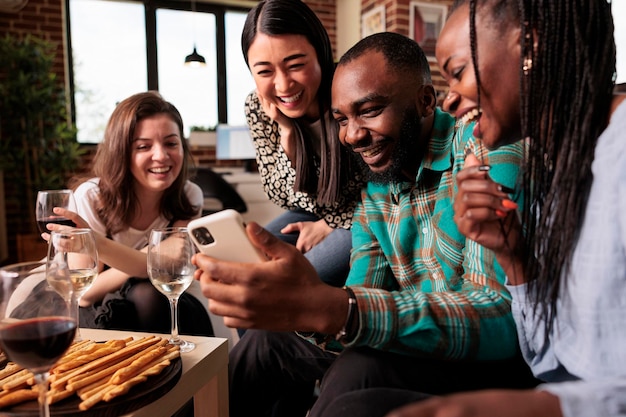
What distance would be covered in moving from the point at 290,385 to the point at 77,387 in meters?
0.73

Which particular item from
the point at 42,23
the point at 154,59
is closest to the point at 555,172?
the point at 42,23

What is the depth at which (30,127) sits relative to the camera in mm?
4137

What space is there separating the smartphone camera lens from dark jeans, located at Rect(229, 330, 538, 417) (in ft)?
1.05

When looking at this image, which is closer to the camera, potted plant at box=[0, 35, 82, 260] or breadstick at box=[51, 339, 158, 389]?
breadstick at box=[51, 339, 158, 389]

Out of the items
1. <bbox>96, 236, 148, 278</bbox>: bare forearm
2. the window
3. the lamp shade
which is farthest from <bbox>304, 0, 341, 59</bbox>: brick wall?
<bbox>96, 236, 148, 278</bbox>: bare forearm

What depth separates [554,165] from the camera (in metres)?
0.74

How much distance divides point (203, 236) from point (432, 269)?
59 cm

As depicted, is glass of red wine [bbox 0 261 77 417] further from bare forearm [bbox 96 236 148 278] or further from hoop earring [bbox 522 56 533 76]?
bare forearm [bbox 96 236 148 278]

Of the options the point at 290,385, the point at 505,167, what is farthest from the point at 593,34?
the point at 290,385

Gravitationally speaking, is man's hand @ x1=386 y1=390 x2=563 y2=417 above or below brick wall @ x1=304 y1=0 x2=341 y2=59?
below

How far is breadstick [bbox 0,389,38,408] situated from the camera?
2.57ft

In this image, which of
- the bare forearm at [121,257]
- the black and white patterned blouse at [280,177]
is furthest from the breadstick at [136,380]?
the black and white patterned blouse at [280,177]

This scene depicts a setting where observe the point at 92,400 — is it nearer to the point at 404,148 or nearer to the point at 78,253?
the point at 78,253

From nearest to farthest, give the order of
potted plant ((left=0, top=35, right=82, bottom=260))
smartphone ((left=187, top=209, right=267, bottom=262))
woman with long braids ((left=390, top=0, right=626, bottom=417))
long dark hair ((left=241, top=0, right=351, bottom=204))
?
1. woman with long braids ((left=390, top=0, right=626, bottom=417))
2. smartphone ((left=187, top=209, right=267, bottom=262))
3. long dark hair ((left=241, top=0, right=351, bottom=204))
4. potted plant ((left=0, top=35, right=82, bottom=260))
